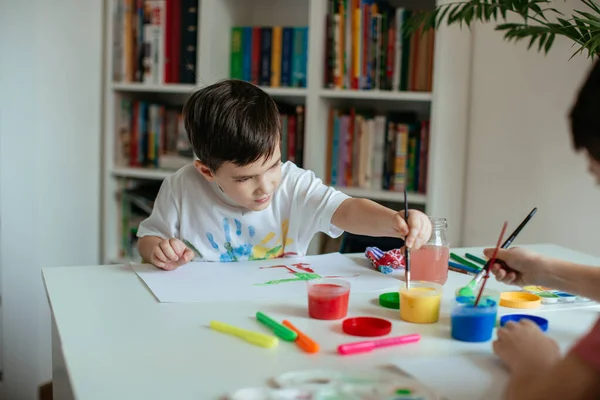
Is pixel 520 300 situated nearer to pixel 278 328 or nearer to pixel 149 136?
pixel 278 328

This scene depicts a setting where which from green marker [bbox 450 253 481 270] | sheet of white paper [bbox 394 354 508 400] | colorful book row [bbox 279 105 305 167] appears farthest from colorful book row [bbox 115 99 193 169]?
sheet of white paper [bbox 394 354 508 400]

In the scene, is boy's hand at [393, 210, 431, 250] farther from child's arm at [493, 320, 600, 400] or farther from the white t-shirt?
child's arm at [493, 320, 600, 400]

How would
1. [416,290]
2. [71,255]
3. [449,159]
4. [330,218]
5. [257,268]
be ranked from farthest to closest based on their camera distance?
→ [71,255], [449,159], [330,218], [257,268], [416,290]

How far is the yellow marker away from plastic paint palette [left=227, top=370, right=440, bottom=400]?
4.5 inches

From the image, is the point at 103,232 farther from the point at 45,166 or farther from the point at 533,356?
the point at 533,356

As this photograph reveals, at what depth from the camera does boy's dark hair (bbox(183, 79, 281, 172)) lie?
1.38m

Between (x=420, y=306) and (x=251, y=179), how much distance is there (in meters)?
0.53

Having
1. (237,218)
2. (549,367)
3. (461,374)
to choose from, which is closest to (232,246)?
(237,218)

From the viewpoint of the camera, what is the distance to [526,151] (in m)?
2.17

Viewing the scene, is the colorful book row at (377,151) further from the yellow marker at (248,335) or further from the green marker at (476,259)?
the yellow marker at (248,335)

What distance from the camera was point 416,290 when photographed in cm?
107

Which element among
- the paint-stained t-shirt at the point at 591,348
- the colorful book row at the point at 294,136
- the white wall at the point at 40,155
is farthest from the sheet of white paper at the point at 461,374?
the white wall at the point at 40,155

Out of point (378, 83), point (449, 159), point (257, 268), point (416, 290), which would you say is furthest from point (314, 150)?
point (416, 290)

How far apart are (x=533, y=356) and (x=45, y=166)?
1948 mm
